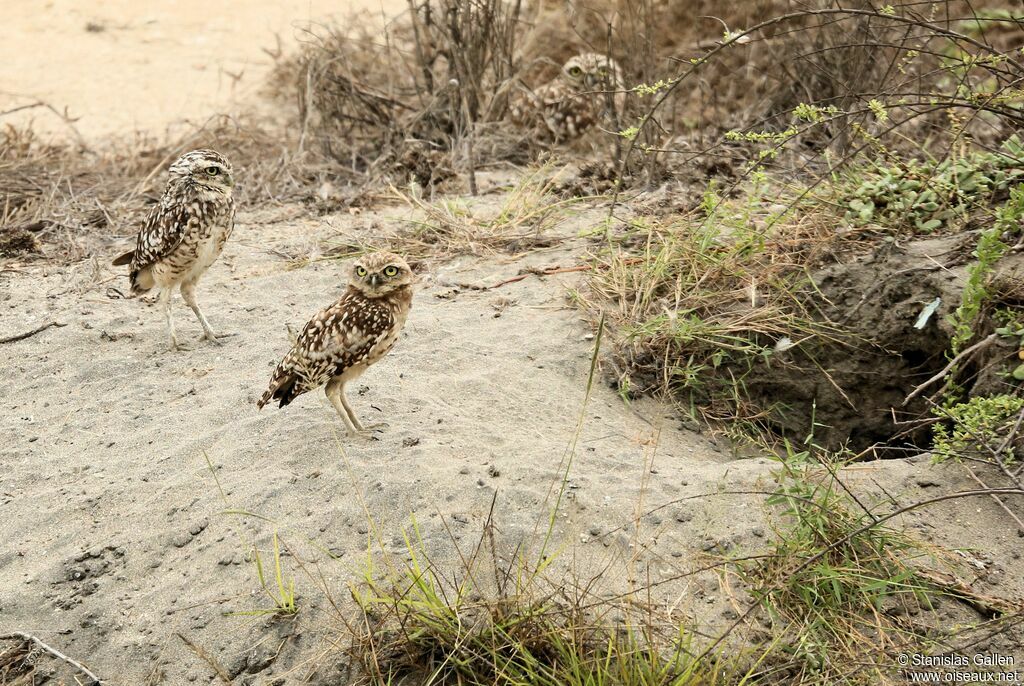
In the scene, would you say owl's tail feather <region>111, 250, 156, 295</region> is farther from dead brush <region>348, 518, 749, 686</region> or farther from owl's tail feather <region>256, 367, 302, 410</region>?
dead brush <region>348, 518, 749, 686</region>

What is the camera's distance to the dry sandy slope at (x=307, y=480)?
4016 mm

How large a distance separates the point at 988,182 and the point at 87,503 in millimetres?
4682

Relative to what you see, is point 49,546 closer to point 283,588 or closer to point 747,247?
point 283,588

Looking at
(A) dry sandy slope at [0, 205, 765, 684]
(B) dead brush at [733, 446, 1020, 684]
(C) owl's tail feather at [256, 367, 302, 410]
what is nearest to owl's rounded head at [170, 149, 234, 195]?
(A) dry sandy slope at [0, 205, 765, 684]

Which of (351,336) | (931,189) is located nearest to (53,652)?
(351,336)

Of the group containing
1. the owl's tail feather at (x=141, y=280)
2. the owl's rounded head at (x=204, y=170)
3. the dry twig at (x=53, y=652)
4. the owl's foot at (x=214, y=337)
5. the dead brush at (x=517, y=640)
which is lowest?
the dry twig at (x=53, y=652)

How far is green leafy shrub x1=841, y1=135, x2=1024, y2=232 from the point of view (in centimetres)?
546

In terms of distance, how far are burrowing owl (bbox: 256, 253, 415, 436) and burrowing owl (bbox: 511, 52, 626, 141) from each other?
4002 mm

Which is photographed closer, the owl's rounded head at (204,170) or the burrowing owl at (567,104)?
the owl's rounded head at (204,170)

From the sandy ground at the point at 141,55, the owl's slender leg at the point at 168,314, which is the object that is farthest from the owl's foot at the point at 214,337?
the sandy ground at the point at 141,55

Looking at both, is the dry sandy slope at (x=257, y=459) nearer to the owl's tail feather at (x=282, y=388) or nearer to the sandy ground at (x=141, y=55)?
the owl's tail feather at (x=282, y=388)

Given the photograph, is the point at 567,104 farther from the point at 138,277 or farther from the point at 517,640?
the point at 517,640

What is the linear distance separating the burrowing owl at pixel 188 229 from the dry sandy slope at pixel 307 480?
347mm

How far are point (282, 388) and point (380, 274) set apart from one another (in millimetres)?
700
